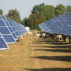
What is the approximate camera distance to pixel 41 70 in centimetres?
1900

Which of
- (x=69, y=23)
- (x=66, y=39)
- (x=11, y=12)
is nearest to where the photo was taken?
(x=69, y=23)

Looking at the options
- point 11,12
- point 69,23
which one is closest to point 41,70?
point 69,23

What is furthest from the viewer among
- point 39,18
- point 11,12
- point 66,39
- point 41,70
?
point 11,12

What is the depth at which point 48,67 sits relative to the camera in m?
20.3

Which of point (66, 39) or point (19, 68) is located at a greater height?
point (19, 68)

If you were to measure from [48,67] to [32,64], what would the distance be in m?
1.90

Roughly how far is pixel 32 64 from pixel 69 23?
65.6 feet

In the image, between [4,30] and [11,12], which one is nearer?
[4,30]

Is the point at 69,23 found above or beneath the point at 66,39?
above

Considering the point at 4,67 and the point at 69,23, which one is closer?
the point at 4,67

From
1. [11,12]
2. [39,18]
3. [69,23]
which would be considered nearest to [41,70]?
[69,23]

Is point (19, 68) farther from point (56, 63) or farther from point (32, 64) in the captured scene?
point (56, 63)

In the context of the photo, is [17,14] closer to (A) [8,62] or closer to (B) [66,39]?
(B) [66,39]

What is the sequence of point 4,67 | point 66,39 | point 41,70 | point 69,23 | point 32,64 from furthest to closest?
point 66,39 < point 69,23 < point 32,64 < point 4,67 < point 41,70
